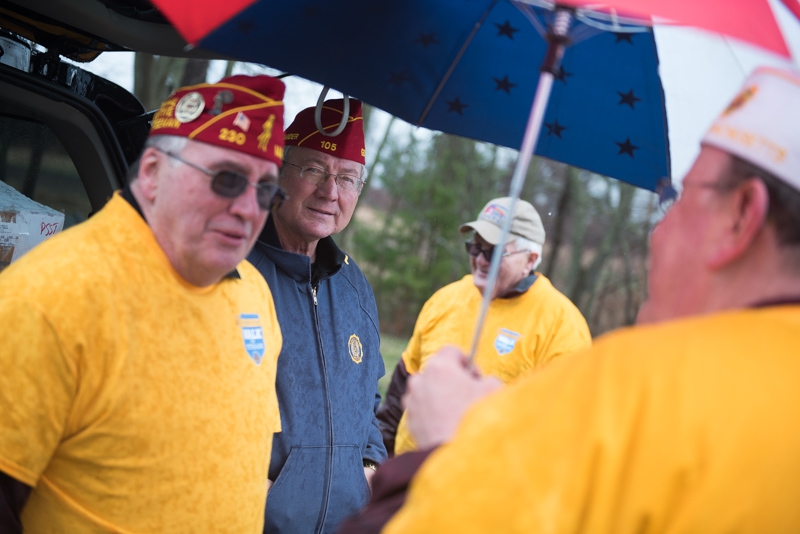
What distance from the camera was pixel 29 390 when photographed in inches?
64.0

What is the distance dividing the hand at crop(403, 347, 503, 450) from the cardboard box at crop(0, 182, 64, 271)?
1679 millimetres

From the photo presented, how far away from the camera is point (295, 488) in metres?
2.50

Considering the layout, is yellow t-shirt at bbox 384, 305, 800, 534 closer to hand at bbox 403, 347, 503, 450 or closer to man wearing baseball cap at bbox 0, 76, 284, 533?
hand at bbox 403, 347, 503, 450

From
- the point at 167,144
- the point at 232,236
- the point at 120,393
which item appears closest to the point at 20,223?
the point at 167,144

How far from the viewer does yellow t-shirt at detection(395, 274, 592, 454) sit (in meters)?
4.51

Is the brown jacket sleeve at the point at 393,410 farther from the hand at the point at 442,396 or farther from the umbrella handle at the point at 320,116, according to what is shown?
the hand at the point at 442,396

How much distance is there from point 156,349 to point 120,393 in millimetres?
145

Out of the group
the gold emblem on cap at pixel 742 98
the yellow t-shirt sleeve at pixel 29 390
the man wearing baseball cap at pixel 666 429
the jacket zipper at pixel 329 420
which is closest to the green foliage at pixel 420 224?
the jacket zipper at pixel 329 420

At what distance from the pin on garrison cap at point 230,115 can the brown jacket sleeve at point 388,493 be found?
1.03m

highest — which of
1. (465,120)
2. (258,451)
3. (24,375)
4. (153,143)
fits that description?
(465,120)

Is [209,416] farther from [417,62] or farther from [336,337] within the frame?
[417,62]

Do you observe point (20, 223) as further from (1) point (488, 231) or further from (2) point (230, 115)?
(1) point (488, 231)

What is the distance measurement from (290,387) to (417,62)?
128cm

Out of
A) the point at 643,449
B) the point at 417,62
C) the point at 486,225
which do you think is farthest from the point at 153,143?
the point at 486,225
